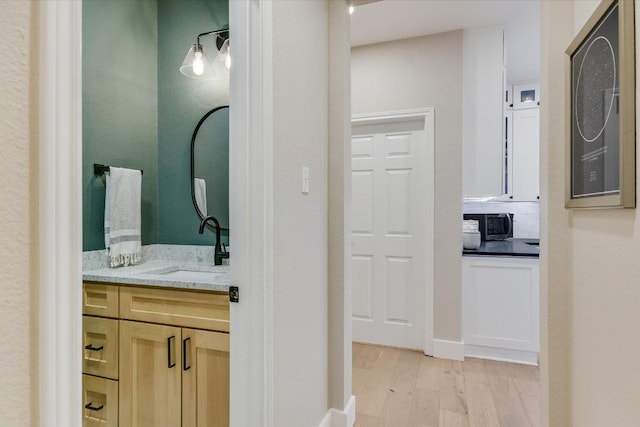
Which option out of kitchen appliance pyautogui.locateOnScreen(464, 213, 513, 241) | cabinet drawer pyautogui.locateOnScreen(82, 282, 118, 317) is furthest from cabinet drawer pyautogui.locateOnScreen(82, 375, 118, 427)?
kitchen appliance pyautogui.locateOnScreen(464, 213, 513, 241)

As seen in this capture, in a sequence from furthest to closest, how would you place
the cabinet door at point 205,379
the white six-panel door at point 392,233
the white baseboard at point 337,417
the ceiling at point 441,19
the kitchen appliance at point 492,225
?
the kitchen appliance at point 492,225 < the white six-panel door at point 392,233 < the ceiling at point 441,19 < the white baseboard at point 337,417 < the cabinet door at point 205,379

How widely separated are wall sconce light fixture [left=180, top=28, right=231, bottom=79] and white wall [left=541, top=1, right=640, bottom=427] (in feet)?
5.71

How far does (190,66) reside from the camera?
84.5 inches

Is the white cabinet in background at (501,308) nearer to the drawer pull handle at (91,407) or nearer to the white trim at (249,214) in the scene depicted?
the white trim at (249,214)

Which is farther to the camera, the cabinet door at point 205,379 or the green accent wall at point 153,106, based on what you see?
the green accent wall at point 153,106

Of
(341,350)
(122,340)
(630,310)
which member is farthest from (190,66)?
(630,310)

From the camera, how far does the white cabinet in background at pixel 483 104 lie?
2857mm

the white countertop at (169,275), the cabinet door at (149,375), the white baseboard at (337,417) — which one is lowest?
the white baseboard at (337,417)

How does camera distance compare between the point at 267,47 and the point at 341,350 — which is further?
the point at 341,350

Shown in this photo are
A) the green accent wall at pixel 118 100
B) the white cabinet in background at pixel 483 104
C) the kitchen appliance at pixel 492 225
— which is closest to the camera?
the green accent wall at pixel 118 100

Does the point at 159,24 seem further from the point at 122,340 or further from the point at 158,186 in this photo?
the point at 122,340
